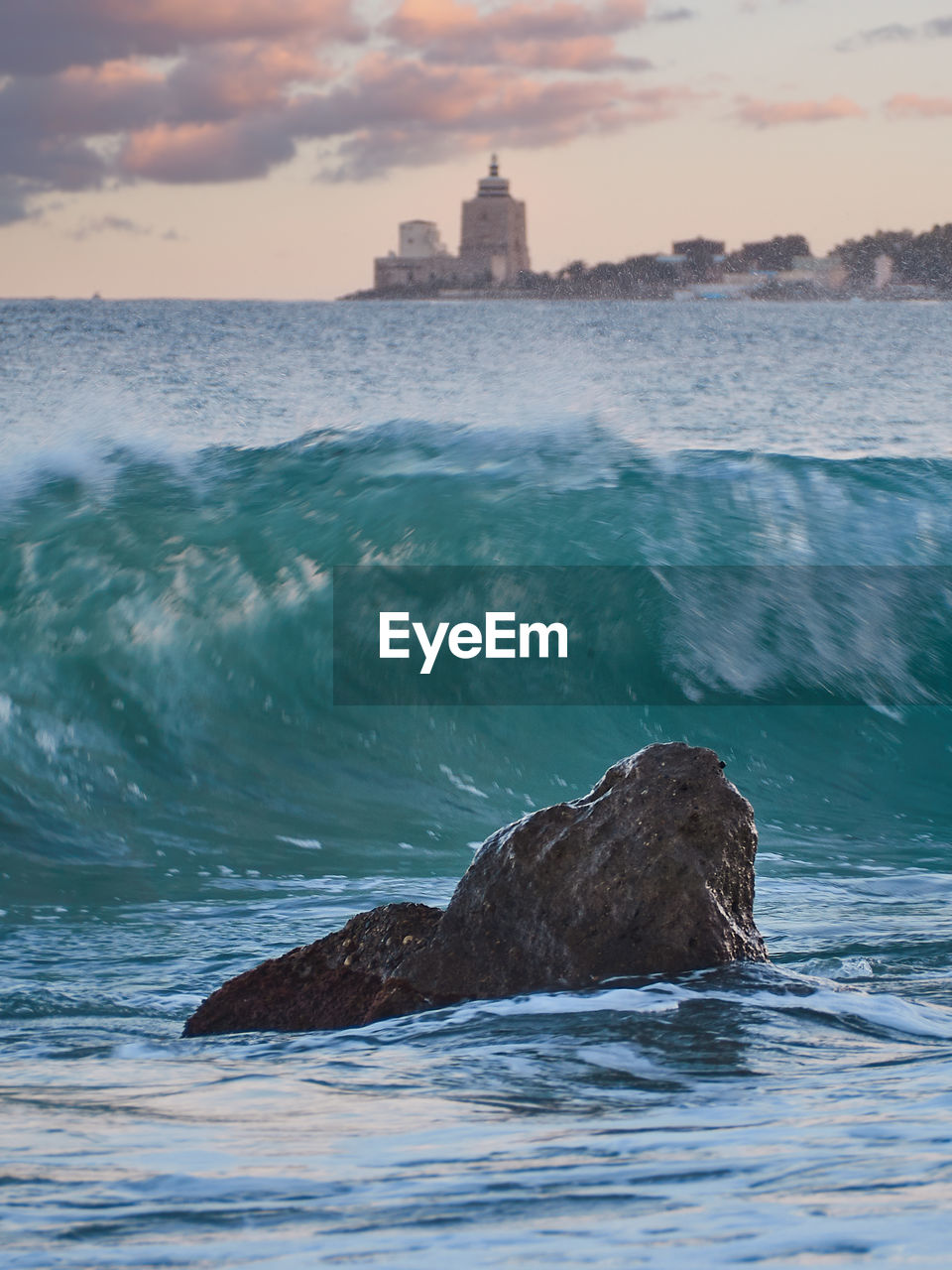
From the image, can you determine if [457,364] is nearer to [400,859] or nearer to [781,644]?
[781,644]

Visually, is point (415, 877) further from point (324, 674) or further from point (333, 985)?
point (324, 674)

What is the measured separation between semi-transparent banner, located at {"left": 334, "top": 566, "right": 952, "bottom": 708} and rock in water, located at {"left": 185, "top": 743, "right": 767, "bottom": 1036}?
215 inches

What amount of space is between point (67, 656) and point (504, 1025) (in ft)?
20.9

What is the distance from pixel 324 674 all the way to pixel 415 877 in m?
3.53

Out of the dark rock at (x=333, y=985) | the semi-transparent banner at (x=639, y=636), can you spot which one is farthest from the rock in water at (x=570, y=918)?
the semi-transparent banner at (x=639, y=636)

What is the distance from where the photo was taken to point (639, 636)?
1029 cm

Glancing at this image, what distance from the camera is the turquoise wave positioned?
711 cm

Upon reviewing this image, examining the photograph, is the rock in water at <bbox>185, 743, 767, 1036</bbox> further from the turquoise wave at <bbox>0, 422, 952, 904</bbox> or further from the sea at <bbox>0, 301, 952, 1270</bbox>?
the turquoise wave at <bbox>0, 422, 952, 904</bbox>

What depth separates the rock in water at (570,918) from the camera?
3.77 m

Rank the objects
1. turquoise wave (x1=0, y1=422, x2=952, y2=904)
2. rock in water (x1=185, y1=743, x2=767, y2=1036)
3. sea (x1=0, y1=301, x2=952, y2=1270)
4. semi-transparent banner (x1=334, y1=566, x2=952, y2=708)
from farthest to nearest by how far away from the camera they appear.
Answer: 1. semi-transparent banner (x1=334, y1=566, x2=952, y2=708)
2. turquoise wave (x1=0, y1=422, x2=952, y2=904)
3. rock in water (x1=185, y1=743, x2=767, y2=1036)
4. sea (x1=0, y1=301, x2=952, y2=1270)

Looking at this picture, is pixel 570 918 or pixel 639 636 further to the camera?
pixel 639 636

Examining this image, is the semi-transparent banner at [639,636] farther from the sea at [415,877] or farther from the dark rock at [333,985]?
the dark rock at [333,985]

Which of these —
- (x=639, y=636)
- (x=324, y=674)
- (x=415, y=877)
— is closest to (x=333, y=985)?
(x=415, y=877)

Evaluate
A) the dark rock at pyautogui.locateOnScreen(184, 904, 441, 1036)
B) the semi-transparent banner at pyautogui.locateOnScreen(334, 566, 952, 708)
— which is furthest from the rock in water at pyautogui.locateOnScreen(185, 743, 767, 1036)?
the semi-transparent banner at pyautogui.locateOnScreen(334, 566, 952, 708)
